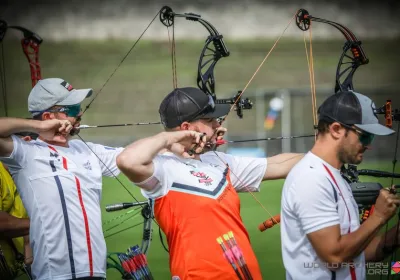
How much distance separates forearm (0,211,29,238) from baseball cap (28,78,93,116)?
1.62ft

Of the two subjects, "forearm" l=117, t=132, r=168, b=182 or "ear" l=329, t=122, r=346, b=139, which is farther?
"forearm" l=117, t=132, r=168, b=182

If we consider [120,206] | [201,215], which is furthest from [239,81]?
[201,215]

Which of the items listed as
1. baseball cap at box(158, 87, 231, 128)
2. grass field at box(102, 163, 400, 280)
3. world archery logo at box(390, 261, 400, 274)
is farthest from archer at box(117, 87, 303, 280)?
grass field at box(102, 163, 400, 280)

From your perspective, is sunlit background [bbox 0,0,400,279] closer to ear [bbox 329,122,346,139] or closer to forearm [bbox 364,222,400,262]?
forearm [bbox 364,222,400,262]

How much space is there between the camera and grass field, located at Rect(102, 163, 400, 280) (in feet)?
16.0

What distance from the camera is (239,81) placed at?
11859 millimetres

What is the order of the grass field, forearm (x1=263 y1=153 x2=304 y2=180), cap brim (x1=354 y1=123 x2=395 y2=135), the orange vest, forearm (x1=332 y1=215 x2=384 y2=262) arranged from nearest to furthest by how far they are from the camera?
forearm (x1=332 y1=215 x2=384 y2=262)
cap brim (x1=354 y1=123 x2=395 y2=135)
the orange vest
forearm (x1=263 y1=153 x2=304 y2=180)
the grass field

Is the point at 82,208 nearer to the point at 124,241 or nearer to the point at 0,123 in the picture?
the point at 0,123

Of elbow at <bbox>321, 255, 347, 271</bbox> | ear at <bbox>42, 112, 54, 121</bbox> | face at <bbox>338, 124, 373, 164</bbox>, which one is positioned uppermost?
ear at <bbox>42, 112, 54, 121</bbox>

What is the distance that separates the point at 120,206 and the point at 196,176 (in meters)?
0.90

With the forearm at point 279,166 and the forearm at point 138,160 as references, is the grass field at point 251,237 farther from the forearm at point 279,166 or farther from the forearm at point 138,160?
the forearm at point 138,160

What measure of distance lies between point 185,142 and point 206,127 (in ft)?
0.41

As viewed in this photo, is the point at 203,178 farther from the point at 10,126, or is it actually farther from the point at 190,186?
the point at 10,126

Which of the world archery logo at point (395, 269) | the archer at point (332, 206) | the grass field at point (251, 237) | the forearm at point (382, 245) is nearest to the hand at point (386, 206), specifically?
the archer at point (332, 206)
